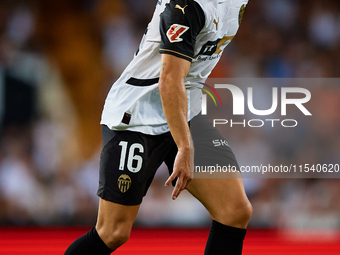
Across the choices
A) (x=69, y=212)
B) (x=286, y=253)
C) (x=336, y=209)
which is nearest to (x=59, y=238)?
(x=69, y=212)

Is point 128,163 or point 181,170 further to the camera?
point 128,163

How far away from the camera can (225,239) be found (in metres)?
1.88

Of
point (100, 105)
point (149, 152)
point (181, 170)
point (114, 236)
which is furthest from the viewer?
point (100, 105)

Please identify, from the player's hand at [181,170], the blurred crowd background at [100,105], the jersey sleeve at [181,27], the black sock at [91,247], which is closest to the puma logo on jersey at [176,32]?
the jersey sleeve at [181,27]

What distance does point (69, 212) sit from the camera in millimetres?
4391

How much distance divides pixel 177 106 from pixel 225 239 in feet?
2.08

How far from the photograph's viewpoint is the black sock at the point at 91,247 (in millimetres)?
1857

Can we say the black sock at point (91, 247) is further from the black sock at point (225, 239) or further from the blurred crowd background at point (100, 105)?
the blurred crowd background at point (100, 105)

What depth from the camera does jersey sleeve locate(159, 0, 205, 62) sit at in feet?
5.28

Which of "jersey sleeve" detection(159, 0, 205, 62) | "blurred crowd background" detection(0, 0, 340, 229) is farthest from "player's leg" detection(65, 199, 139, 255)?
"blurred crowd background" detection(0, 0, 340, 229)

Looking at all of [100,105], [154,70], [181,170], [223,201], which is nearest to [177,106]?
[181,170]

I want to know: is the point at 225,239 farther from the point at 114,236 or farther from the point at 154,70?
the point at 154,70

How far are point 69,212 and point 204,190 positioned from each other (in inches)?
109

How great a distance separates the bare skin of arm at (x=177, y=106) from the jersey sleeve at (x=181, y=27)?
0.03 metres
